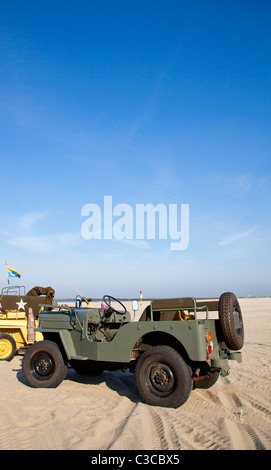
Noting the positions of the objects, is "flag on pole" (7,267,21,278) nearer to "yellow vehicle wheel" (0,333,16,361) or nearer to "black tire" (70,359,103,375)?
"yellow vehicle wheel" (0,333,16,361)

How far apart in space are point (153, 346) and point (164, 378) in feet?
2.39

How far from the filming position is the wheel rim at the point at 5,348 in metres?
9.20

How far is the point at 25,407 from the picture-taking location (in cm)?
519

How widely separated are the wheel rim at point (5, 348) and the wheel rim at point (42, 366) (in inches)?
121

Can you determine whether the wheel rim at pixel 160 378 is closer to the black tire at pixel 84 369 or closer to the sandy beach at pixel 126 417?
the sandy beach at pixel 126 417

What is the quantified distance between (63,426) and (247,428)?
244 cm

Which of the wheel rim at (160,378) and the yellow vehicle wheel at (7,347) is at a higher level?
the wheel rim at (160,378)

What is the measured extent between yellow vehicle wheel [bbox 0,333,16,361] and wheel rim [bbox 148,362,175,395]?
5.27m

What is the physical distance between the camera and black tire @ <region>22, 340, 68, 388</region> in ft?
20.8

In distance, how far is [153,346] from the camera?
5.93 metres

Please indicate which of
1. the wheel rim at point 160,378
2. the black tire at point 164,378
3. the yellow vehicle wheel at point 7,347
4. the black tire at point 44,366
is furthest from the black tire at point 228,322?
the yellow vehicle wheel at point 7,347

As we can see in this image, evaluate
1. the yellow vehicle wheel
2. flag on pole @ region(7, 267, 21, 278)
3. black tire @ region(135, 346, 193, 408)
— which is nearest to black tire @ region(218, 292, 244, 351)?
black tire @ region(135, 346, 193, 408)

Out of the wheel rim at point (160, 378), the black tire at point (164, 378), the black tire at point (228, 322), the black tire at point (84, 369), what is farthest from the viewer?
the black tire at point (84, 369)

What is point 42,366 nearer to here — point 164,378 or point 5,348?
point 164,378
